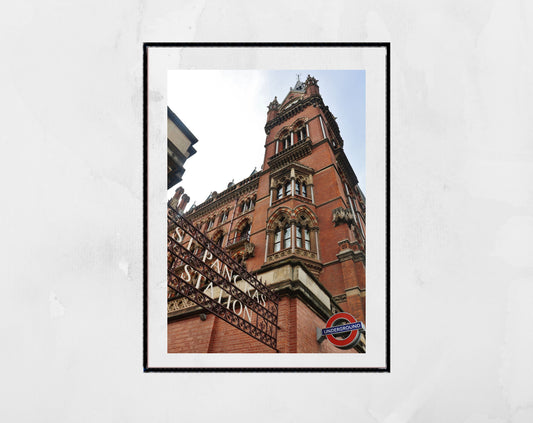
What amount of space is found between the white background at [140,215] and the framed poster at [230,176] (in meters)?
0.12

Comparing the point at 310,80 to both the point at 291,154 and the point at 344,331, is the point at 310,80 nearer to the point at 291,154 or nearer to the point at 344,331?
the point at 291,154

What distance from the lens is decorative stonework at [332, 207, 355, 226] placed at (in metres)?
4.75

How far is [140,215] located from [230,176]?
1.33 meters

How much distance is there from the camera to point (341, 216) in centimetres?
503

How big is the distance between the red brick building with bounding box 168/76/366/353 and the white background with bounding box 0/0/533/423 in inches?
16.1

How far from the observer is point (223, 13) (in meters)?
3.28

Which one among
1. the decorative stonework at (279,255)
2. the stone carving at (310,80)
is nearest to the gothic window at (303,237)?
the decorative stonework at (279,255)

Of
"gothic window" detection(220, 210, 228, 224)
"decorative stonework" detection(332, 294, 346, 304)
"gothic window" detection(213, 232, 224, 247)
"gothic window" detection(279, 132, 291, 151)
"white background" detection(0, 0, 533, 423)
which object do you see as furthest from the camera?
"gothic window" detection(220, 210, 228, 224)

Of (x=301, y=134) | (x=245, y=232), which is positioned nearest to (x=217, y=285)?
(x=245, y=232)

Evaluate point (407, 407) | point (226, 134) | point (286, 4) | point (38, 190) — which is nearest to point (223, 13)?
point (286, 4)

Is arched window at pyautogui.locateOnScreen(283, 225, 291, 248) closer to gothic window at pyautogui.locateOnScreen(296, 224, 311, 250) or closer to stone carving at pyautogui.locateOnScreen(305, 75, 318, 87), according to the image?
gothic window at pyautogui.locateOnScreen(296, 224, 311, 250)

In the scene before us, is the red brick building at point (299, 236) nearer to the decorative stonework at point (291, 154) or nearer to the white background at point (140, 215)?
the decorative stonework at point (291, 154)

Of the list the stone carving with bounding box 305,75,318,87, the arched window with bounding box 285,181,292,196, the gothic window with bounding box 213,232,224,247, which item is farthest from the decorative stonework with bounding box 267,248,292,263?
the gothic window with bounding box 213,232,224,247

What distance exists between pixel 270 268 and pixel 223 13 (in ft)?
9.15
